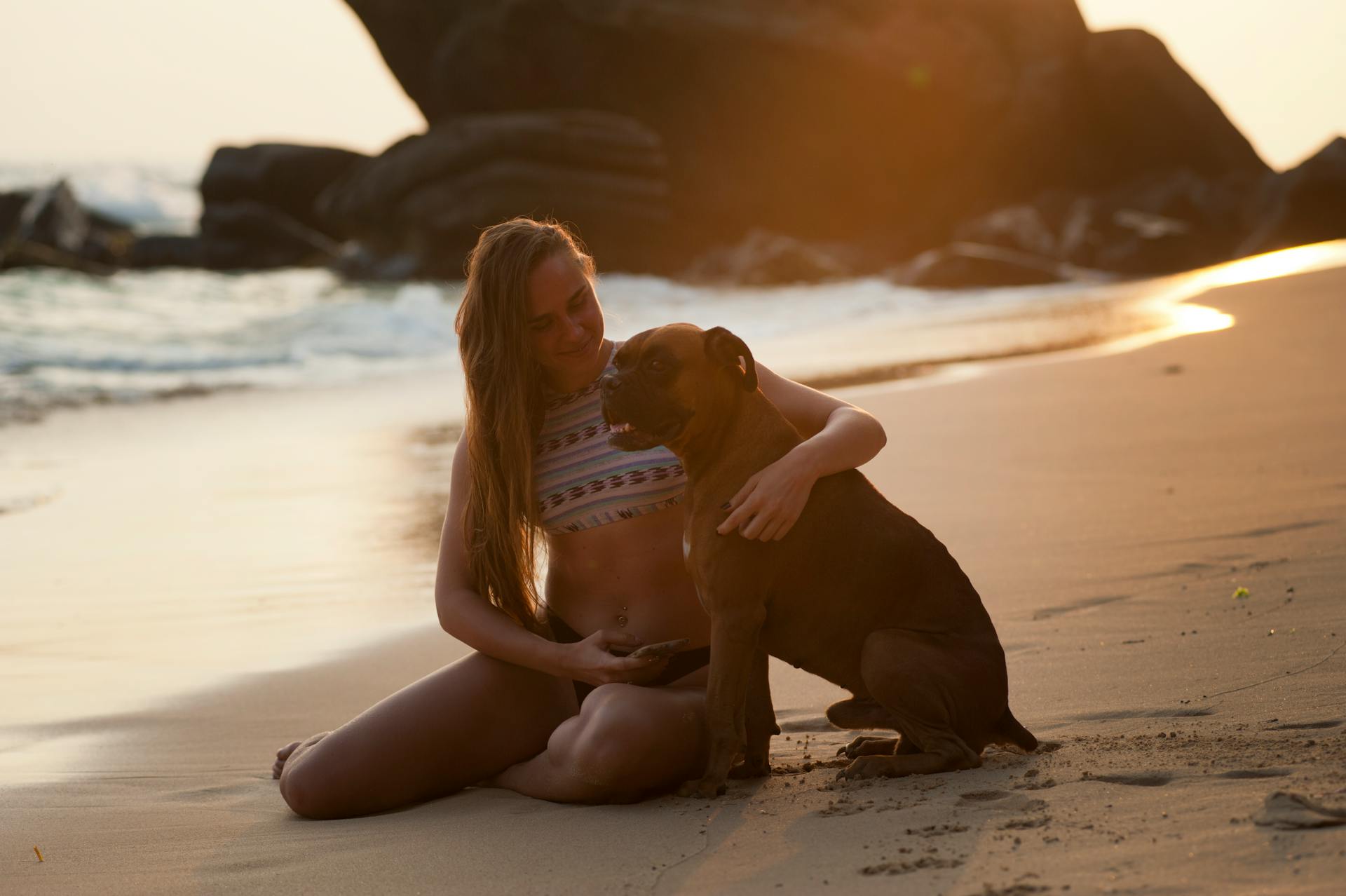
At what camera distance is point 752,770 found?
3617mm

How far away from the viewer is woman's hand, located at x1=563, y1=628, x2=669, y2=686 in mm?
3572

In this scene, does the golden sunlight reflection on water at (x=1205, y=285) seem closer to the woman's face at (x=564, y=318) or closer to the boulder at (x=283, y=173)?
the woman's face at (x=564, y=318)

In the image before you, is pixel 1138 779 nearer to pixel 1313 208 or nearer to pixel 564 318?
pixel 564 318

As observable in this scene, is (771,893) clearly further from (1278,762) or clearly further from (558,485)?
(558,485)

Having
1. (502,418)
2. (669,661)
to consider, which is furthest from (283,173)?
(669,661)

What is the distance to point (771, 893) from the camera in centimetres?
263

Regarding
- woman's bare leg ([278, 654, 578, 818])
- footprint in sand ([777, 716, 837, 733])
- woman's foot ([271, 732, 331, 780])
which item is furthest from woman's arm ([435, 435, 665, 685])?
footprint in sand ([777, 716, 837, 733])

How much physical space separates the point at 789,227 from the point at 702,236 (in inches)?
175

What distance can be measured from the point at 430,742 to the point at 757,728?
0.92 meters

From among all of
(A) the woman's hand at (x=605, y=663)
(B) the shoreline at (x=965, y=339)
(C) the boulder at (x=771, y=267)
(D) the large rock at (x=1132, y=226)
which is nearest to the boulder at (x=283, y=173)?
(C) the boulder at (x=771, y=267)

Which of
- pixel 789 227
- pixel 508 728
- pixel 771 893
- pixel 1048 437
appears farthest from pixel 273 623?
pixel 789 227

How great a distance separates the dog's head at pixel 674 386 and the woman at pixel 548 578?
0.25 m

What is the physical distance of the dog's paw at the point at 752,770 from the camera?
142 inches

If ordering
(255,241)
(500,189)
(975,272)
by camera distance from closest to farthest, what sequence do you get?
(975,272) < (500,189) < (255,241)
